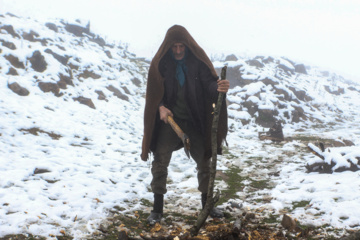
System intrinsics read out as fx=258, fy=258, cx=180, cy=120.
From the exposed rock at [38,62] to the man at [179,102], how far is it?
28.9 ft

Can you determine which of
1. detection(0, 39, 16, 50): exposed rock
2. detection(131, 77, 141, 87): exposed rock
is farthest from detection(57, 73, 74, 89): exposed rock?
detection(131, 77, 141, 87): exposed rock

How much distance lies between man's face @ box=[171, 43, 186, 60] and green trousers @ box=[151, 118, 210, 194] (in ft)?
2.60

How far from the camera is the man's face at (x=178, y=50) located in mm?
3193

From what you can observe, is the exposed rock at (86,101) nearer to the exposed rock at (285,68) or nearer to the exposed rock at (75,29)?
the exposed rock at (75,29)

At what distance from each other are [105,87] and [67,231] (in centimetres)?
1058

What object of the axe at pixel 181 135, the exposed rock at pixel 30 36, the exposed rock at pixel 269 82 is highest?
the exposed rock at pixel 30 36

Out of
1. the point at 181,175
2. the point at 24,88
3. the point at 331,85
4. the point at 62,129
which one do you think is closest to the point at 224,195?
the point at 181,175

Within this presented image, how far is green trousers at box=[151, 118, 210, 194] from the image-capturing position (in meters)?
3.24

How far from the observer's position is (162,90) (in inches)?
124

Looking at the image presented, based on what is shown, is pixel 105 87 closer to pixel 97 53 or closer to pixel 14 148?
pixel 97 53

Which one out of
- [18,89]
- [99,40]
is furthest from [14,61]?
[99,40]

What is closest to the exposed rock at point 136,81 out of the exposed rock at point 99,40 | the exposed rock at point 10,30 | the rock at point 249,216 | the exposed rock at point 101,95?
the exposed rock at point 101,95

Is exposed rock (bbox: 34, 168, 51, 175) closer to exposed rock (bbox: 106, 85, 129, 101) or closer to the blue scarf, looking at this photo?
the blue scarf

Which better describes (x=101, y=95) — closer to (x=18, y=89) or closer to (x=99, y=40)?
(x=18, y=89)
